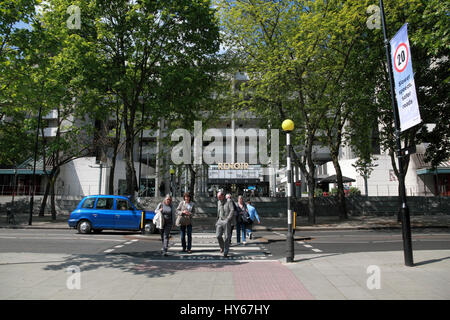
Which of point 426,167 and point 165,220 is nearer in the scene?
point 165,220

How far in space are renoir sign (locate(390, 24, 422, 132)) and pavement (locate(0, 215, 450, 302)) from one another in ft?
11.6

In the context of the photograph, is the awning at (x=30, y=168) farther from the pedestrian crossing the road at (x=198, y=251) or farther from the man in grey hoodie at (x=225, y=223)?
the man in grey hoodie at (x=225, y=223)

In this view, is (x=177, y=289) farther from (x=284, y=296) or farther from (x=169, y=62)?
(x=169, y=62)

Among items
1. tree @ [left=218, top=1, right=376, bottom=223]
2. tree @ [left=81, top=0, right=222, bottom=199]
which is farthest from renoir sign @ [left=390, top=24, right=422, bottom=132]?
tree @ [left=81, top=0, right=222, bottom=199]

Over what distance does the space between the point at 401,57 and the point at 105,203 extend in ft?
44.9

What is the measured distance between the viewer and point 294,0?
17.9 m

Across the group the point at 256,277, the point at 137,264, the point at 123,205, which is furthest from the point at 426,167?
the point at 137,264

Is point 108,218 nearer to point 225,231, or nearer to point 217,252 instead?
point 217,252

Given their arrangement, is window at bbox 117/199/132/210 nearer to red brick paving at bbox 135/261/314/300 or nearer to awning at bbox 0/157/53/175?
red brick paving at bbox 135/261/314/300

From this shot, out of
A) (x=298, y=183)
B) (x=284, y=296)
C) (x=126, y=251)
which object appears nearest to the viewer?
(x=284, y=296)

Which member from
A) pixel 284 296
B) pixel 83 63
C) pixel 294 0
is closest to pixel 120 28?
pixel 83 63

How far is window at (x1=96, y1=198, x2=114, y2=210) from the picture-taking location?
14773 millimetres

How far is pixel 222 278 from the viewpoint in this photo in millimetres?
6324
